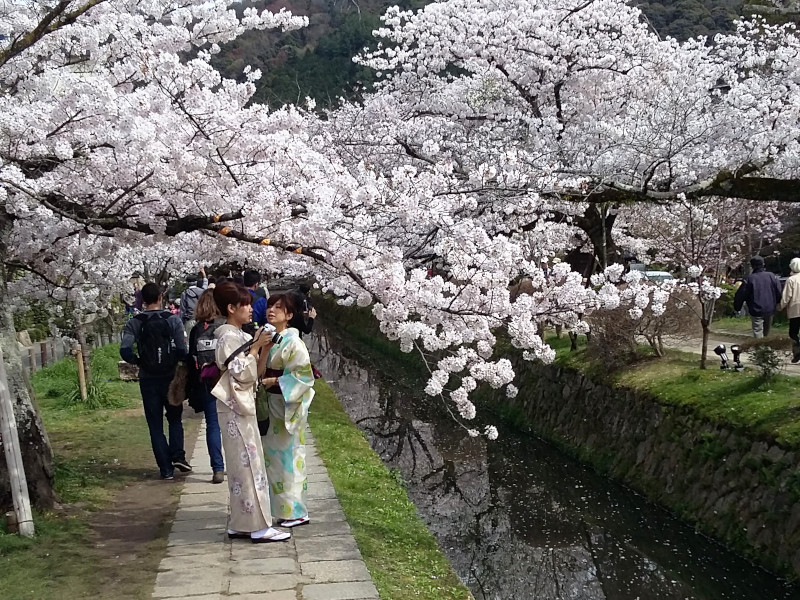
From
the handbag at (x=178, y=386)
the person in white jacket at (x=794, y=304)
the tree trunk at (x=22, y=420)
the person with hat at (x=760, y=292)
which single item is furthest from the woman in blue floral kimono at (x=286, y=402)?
the person with hat at (x=760, y=292)

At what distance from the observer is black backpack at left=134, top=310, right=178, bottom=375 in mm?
6691

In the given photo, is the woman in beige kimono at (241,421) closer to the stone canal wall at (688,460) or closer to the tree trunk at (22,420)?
the tree trunk at (22,420)

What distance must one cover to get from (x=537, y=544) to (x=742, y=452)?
235cm

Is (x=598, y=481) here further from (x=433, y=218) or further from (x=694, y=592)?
(x=433, y=218)

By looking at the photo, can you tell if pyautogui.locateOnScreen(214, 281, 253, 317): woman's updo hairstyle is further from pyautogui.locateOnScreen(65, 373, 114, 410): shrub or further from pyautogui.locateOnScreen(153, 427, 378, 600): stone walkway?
pyautogui.locateOnScreen(65, 373, 114, 410): shrub

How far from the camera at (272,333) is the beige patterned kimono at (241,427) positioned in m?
0.20

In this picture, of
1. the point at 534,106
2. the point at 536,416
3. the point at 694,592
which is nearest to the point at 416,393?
the point at 536,416

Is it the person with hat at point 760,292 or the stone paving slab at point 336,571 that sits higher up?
the person with hat at point 760,292

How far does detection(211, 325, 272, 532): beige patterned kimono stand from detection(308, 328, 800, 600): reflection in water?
270cm

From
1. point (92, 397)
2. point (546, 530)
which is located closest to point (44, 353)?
point (92, 397)

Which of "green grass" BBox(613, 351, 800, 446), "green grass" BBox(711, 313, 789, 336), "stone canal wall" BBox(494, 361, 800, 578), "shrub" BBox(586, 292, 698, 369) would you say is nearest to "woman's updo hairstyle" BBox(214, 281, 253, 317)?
"stone canal wall" BBox(494, 361, 800, 578)

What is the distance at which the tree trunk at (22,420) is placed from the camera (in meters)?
5.52

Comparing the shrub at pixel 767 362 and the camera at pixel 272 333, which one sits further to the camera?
the shrub at pixel 767 362

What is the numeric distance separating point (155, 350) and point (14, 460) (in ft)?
5.71
